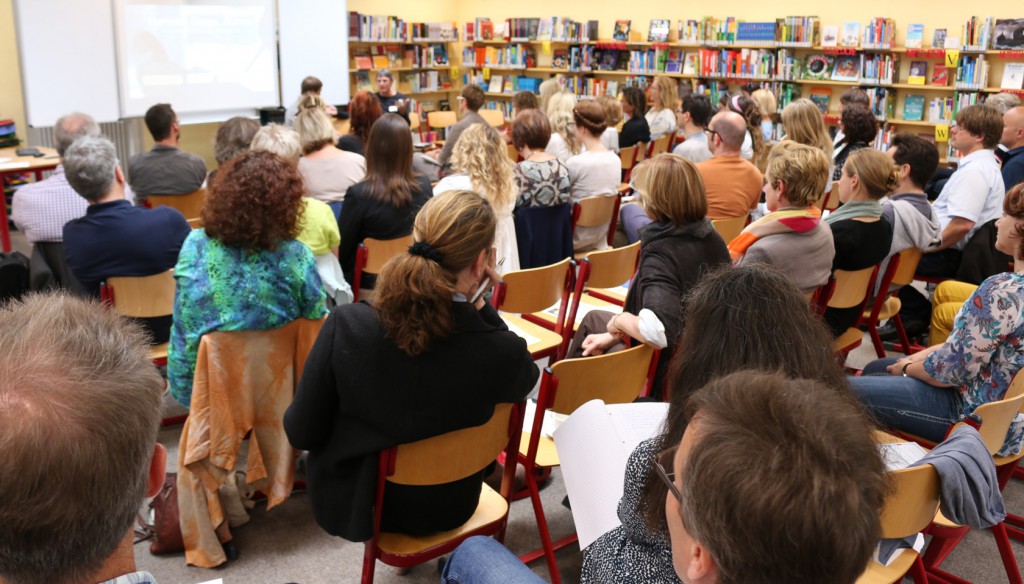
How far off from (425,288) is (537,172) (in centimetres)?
269

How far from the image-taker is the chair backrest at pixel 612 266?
142 inches

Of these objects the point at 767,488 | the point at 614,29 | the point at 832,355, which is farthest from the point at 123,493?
the point at 614,29

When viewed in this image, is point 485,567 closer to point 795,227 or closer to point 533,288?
point 533,288

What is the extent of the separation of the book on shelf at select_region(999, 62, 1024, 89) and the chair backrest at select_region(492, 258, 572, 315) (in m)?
6.11

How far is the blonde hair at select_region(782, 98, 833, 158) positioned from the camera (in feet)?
17.5

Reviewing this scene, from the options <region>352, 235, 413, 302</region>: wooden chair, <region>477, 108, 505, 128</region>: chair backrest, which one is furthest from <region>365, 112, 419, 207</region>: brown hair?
<region>477, 108, 505, 128</region>: chair backrest

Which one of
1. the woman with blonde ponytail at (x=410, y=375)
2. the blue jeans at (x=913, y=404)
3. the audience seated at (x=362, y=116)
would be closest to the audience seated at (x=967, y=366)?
the blue jeans at (x=913, y=404)

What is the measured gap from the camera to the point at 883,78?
26.9 feet

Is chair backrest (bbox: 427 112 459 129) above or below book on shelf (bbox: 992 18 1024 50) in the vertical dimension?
below

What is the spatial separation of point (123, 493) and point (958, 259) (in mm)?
4642

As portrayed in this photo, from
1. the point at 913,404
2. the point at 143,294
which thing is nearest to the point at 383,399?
the point at 143,294

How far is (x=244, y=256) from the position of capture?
2.53 meters

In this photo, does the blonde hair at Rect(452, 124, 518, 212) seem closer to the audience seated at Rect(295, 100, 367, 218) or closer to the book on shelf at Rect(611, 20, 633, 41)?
the audience seated at Rect(295, 100, 367, 218)

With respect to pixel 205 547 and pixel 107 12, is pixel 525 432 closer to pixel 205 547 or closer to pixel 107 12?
pixel 205 547
